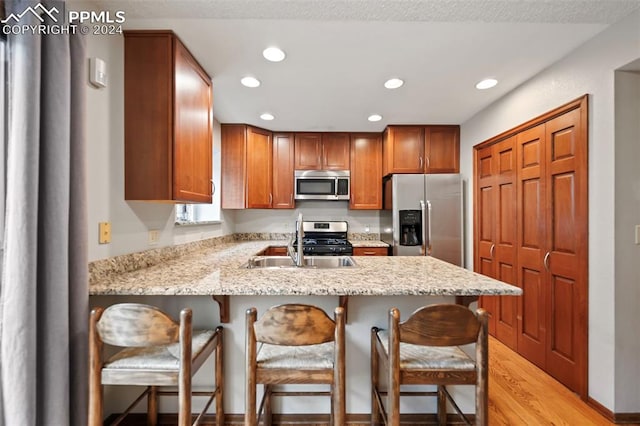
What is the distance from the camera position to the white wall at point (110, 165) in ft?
4.76

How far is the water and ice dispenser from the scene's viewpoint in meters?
3.20

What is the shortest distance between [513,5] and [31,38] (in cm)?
220

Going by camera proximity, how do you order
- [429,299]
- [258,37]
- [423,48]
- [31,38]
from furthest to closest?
[423,48] → [258,37] → [429,299] → [31,38]

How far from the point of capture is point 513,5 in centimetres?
144

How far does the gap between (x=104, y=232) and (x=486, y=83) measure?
297cm

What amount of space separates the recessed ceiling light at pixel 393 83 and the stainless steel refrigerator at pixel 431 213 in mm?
1144

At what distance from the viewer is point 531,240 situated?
2.31 meters

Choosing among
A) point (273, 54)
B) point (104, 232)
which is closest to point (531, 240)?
point (273, 54)

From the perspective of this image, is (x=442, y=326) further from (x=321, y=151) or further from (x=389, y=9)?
(x=321, y=151)

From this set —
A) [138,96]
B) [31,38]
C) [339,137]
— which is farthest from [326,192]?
[31,38]

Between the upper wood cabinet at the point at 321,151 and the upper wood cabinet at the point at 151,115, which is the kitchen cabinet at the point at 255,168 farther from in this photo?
the upper wood cabinet at the point at 151,115

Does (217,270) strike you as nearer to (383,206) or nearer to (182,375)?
(182,375)

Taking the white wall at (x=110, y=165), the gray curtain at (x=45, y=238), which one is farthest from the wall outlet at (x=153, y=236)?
the gray curtain at (x=45, y=238)

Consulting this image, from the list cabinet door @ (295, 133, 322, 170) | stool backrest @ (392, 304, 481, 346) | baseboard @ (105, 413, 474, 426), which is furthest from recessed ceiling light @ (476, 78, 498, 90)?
baseboard @ (105, 413, 474, 426)
